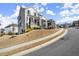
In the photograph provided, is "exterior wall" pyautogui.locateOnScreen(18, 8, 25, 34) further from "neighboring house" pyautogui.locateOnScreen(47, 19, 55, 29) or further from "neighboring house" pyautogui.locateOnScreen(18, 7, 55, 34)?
"neighboring house" pyautogui.locateOnScreen(47, 19, 55, 29)

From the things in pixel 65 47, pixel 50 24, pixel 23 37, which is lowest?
pixel 65 47

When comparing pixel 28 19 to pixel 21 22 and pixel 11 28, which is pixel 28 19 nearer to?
pixel 21 22

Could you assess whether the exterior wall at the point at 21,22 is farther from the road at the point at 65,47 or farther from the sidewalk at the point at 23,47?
the road at the point at 65,47

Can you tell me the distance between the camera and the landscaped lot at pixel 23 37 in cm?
212

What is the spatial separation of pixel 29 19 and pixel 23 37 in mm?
197

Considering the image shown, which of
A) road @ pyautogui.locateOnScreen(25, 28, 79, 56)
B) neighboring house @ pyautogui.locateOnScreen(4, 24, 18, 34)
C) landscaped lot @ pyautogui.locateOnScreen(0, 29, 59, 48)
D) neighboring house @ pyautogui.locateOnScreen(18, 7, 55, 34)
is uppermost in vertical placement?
neighboring house @ pyautogui.locateOnScreen(18, 7, 55, 34)

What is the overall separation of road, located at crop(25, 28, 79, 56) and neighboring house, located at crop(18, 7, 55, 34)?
0.76 ft

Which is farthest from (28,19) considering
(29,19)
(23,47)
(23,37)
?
(23,47)

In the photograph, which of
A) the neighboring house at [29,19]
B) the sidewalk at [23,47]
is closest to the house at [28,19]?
the neighboring house at [29,19]

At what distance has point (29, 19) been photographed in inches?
85.1

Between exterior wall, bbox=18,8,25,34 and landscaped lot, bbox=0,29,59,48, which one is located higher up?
exterior wall, bbox=18,8,25,34

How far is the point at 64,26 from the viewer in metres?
2.25

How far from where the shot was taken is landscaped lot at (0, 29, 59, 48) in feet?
6.97

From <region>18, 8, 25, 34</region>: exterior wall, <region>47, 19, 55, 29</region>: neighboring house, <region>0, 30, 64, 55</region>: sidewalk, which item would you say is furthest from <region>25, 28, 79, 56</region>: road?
<region>18, 8, 25, 34</region>: exterior wall
